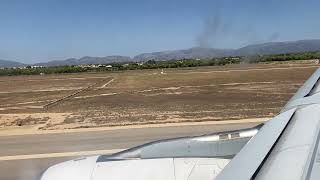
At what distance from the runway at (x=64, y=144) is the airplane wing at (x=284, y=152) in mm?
10347

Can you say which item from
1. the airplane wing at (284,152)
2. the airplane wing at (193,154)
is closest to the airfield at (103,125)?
the airplane wing at (193,154)

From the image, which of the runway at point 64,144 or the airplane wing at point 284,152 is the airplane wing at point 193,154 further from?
the runway at point 64,144

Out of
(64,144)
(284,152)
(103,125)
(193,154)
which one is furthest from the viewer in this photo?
(103,125)

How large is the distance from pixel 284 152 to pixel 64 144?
15625mm

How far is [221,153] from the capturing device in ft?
17.7

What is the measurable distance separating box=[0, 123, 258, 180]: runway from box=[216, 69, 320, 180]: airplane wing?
10.3 metres

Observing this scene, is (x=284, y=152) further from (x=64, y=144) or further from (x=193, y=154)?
(x=64, y=144)

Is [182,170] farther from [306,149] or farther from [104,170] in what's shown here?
[306,149]

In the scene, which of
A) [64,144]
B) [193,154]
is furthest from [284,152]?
[64,144]

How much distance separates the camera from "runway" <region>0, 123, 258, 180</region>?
14469 mm

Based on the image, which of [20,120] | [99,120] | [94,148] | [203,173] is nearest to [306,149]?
[203,173]

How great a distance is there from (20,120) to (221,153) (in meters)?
22.8

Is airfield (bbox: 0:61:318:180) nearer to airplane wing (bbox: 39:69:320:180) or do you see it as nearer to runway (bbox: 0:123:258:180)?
runway (bbox: 0:123:258:180)

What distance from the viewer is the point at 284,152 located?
3.08m
